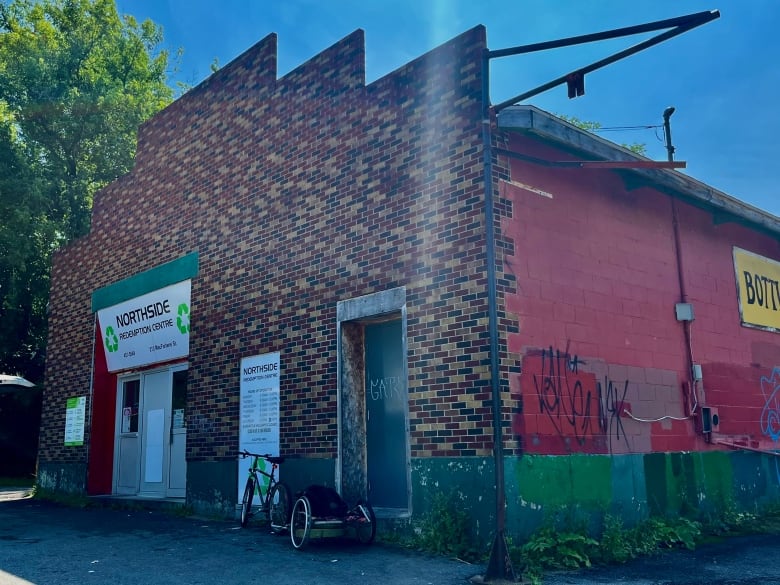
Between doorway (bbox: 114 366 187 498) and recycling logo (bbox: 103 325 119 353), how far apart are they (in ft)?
2.16

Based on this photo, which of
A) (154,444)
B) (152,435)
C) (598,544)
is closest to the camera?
(598,544)

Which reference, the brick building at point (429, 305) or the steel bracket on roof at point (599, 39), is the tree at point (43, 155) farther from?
the steel bracket on roof at point (599, 39)

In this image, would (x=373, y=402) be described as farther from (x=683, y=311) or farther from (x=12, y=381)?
(x=12, y=381)

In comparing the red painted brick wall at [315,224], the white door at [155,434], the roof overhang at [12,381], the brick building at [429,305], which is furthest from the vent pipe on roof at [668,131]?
the roof overhang at [12,381]

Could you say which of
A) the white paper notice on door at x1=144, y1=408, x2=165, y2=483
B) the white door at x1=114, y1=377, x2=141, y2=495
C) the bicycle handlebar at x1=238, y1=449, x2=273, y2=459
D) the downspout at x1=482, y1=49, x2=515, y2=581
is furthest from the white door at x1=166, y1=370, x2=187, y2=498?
the downspout at x1=482, y1=49, x2=515, y2=581

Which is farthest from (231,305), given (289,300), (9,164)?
(9,164)

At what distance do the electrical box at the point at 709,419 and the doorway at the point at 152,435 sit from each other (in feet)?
27.8

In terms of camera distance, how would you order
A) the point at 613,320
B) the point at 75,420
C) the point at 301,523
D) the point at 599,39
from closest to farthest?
the point at 599,39
the point at 301,523
the point at 613,320
the point at 75,420

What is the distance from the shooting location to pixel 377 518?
8.77 meters

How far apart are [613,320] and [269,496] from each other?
501cm

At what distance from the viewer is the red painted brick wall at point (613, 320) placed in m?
8.44

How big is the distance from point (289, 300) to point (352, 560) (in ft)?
14.0

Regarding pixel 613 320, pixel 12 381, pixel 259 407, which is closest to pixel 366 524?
pixel 259 407

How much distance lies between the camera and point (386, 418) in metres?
9.46
